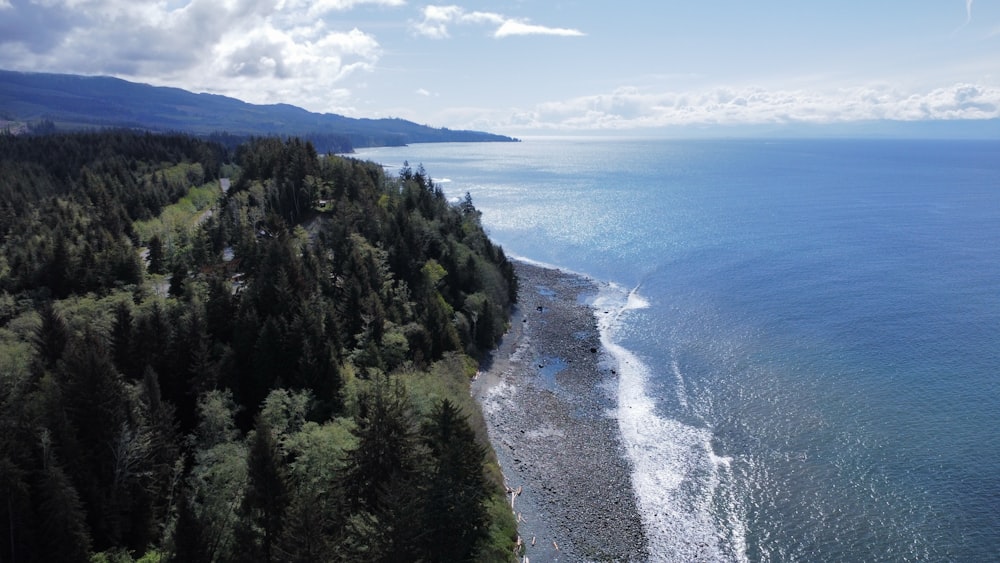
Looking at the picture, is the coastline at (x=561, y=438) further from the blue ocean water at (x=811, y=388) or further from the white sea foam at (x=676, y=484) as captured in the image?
the blue ocean water at (x=811, y=388)

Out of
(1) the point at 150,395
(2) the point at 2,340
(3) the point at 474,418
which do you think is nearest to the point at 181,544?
(1) the point at 150,395

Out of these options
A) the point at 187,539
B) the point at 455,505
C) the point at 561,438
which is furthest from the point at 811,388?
the point at 187,539

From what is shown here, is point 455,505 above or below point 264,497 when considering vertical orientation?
below

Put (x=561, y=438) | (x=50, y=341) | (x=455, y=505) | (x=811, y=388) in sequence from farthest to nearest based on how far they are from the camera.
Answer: (x=811, y=388) < (x=561, y=438) < (x=50, y=341) < (x=455, y=505)

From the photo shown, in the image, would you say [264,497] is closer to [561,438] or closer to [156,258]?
[561,438]

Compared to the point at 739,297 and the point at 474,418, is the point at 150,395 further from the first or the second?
the point at 739,297

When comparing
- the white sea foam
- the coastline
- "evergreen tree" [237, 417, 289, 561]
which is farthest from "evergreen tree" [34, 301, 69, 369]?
the white sea foam

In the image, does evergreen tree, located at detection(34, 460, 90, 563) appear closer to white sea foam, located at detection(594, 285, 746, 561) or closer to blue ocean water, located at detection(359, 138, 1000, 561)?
white sea foam, located at detection(594, 285, 746, 561)
